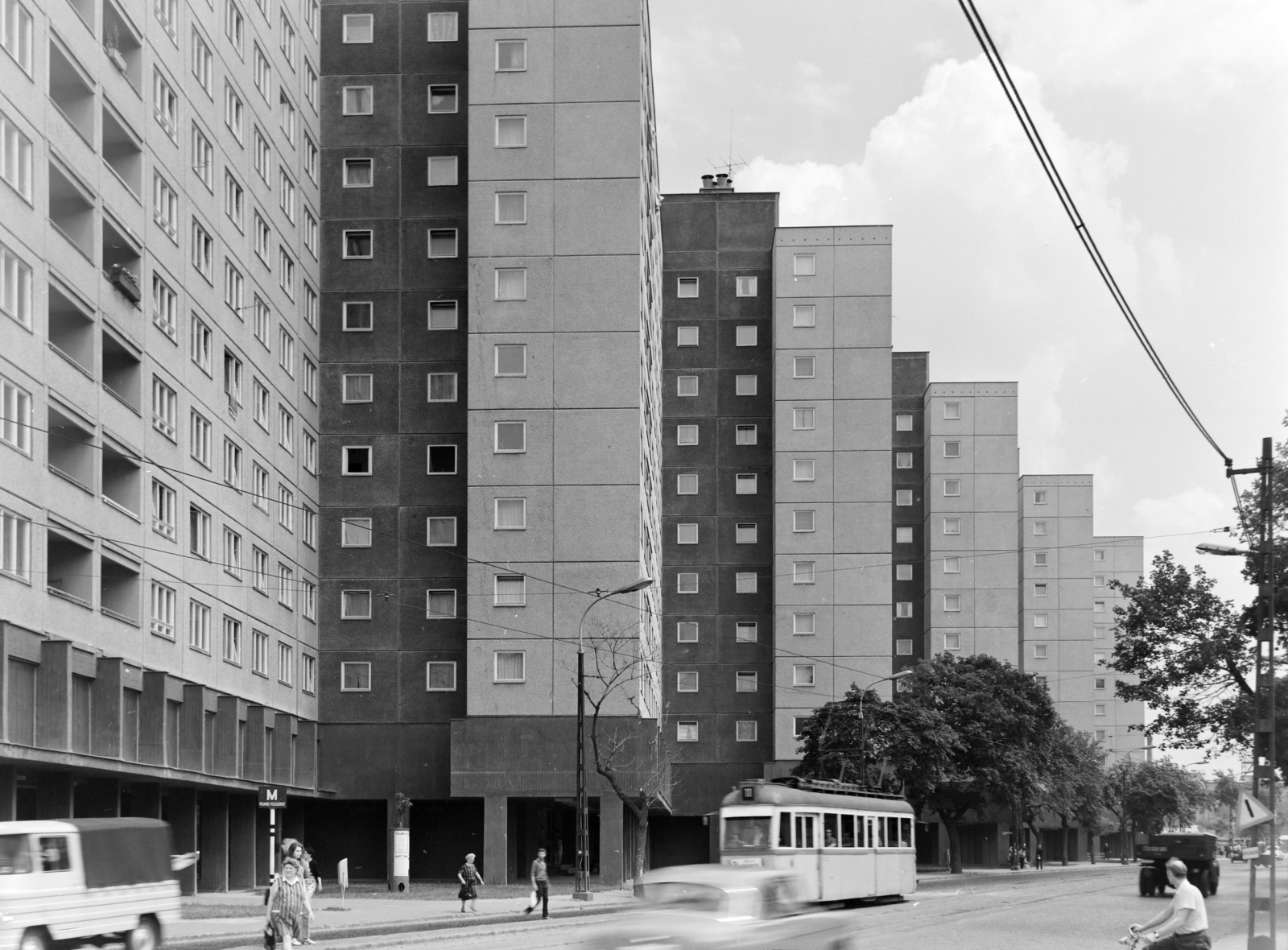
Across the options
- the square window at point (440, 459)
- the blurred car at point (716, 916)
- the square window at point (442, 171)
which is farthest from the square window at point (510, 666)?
the blurred car at point (716, 916)

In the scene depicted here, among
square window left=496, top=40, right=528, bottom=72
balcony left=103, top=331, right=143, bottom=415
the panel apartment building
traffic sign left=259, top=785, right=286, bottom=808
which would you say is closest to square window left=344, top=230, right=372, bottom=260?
the panel apartment building

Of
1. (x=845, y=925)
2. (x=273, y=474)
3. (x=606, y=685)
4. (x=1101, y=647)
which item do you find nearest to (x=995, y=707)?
(x=606, y=685)

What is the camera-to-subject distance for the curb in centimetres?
2656

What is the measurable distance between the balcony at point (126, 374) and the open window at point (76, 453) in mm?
3076

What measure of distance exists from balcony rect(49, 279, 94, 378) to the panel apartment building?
60 mm

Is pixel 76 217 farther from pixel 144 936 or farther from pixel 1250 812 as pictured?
pixel 1250 812

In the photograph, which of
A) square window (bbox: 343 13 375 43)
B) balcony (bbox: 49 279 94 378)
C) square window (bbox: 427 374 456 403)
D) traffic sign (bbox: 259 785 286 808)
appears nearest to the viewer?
traffic sign (bbox: 259 785 286 808)

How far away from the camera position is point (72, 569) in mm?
38875

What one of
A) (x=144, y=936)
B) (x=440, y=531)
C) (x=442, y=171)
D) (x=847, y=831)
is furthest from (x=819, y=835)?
(x=442, y=171)

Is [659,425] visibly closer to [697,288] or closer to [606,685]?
[697,288]

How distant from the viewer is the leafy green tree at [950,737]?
73.3 metres

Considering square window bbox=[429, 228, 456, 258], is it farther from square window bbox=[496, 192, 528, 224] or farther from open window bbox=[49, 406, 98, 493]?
open window bbox=[49, 406, 98, 493]

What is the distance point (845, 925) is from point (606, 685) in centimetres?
4085

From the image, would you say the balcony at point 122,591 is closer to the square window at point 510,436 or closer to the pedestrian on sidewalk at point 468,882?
the pedestrian on sidewalk at point 468,882
